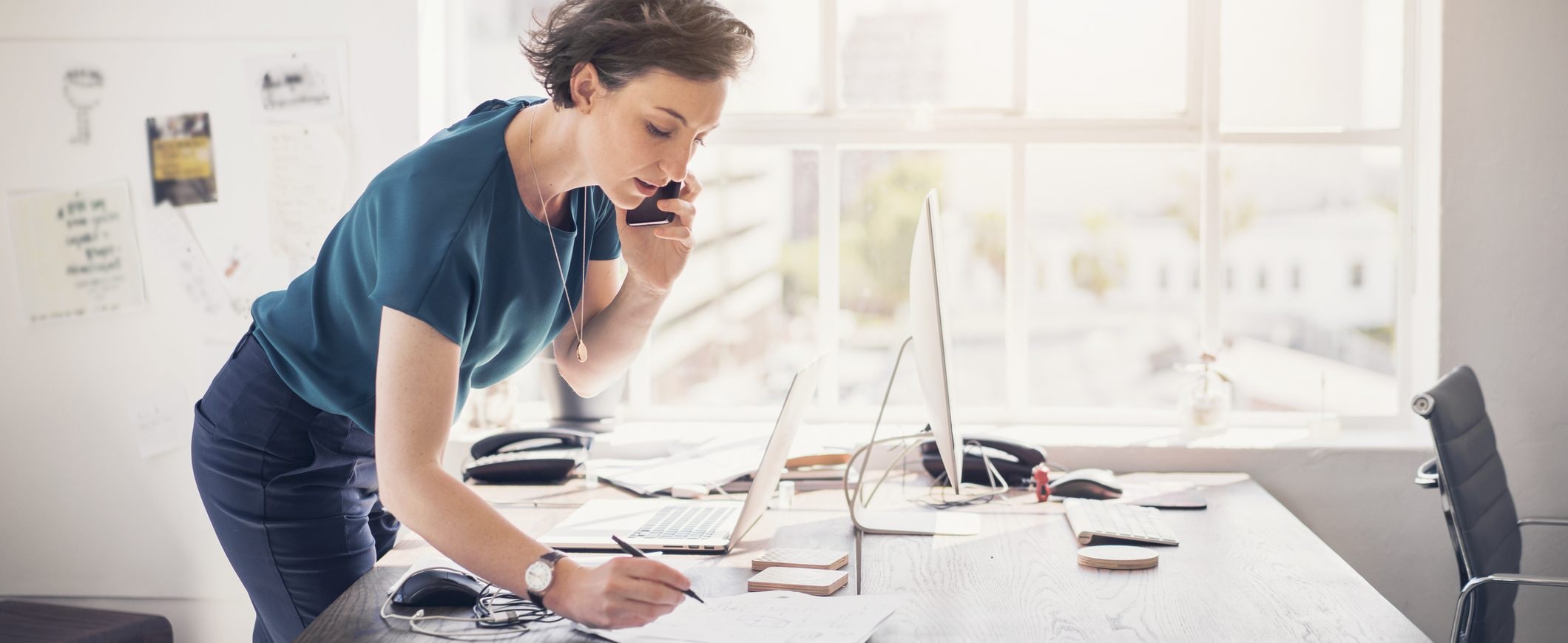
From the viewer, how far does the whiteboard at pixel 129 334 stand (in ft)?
9.36

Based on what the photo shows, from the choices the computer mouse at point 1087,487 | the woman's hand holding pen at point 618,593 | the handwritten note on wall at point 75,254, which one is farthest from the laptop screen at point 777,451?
the handwritten note on wall at point 75,254

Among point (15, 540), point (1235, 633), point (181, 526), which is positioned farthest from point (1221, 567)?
point (15, 540)

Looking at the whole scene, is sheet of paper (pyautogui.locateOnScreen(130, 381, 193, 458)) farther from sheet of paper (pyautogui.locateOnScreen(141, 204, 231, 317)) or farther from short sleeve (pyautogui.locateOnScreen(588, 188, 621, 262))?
short sleeve (pyautogui.locateOnScreen(588, 188, 621, 262))

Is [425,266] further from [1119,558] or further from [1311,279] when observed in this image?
[1311,279]

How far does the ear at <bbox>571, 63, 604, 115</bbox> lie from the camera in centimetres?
137

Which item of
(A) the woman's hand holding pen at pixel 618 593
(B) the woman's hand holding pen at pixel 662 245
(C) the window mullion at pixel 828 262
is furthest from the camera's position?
(C) the window mullion at pixel 828 262

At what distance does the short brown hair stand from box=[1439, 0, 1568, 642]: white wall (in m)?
2.02

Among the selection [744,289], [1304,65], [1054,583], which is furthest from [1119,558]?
[1304,65]

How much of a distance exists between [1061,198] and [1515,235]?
104 centimetres

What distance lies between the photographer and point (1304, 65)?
113 inches

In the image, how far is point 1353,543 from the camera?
267 cm

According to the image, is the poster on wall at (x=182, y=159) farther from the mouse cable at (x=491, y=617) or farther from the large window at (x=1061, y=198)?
the mouse cable at (x=491, y=617)

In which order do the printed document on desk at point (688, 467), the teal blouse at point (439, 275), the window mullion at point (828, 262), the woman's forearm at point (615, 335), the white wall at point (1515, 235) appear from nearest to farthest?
the teal blouse at point (439, 275), the woman's forearm at point (615, 335), the printed document on desk at point (688, 467), the white wall at point (1515, 235), the window mullion at point (828, 262)

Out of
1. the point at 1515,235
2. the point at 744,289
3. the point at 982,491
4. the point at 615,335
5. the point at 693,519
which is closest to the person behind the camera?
the point at 615,335
